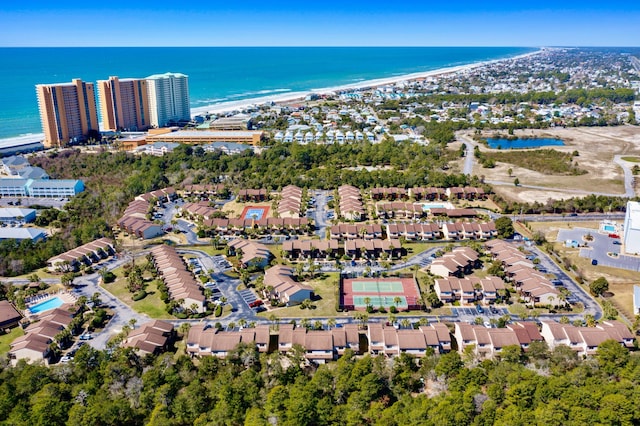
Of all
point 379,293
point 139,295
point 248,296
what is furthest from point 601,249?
point 139,295

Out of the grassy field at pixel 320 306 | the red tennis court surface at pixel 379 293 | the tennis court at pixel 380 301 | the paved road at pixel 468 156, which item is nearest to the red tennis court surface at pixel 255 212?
the grassy field at pixel 320 306

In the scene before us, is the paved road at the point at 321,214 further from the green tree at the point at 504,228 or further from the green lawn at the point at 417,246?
the green tree at the point at 504,228

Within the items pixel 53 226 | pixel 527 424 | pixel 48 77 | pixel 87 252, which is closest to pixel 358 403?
pixel 527 424

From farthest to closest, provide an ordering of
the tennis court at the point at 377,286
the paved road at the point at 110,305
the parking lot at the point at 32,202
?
the parking lot at the point at 32,202
the tennis court at the point at 377,286
the paved road at the point at 110,305

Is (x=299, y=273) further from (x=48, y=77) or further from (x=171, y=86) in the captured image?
(x=48, y=77)

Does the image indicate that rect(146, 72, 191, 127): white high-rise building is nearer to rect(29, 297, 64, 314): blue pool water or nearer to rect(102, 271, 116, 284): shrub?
rect(102, 271, 116, 284): shrub

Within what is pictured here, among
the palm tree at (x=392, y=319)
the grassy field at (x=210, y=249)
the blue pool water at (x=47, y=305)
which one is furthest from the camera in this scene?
the grassy field at (x=210, y=249)
